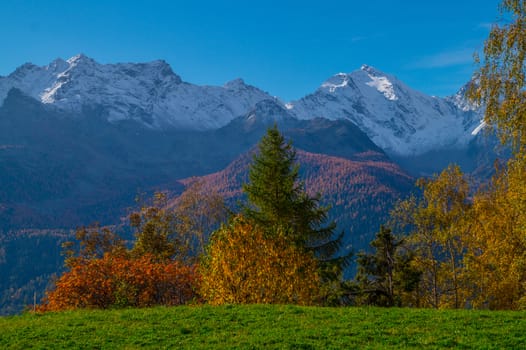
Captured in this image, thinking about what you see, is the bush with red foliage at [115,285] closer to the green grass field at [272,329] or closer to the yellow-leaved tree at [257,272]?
the yellow-leaved tree at [257,272]

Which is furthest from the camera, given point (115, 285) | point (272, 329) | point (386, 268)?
point (386, 268)

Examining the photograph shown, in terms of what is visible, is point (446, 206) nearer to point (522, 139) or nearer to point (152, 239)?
point (522, 139)

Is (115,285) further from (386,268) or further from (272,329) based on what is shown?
(386,268)

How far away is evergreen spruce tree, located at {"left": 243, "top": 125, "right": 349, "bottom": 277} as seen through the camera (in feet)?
133

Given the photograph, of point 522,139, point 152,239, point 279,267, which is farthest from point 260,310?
point 152,239

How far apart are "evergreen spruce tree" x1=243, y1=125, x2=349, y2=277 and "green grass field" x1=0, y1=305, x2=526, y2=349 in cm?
1444

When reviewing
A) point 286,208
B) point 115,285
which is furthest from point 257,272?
point 115,285

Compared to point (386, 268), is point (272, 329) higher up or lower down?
lower down

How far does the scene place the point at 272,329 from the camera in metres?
21.2

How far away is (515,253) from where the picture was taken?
110 feet

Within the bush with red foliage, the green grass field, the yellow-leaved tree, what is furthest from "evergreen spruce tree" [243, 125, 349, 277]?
the green grass field

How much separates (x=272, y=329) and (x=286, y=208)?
19.9 meters

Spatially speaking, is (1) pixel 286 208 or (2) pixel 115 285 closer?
(2) pixel 115 285

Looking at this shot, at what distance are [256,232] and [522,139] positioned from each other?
→ 59.0 ft
